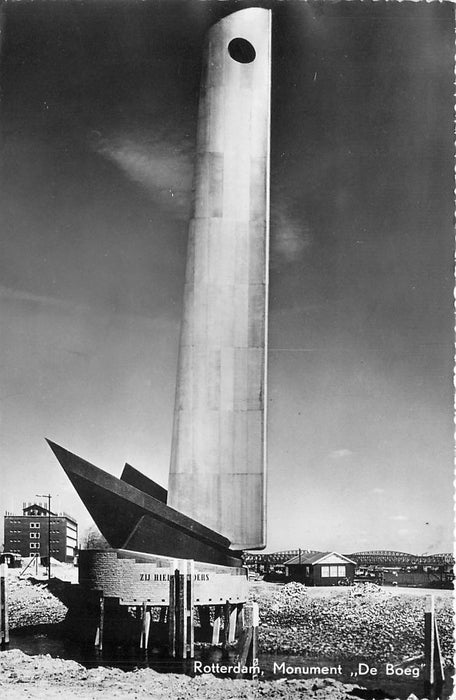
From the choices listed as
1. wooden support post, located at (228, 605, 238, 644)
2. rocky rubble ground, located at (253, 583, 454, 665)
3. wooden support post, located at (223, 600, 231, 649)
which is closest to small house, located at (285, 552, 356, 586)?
rocky rubble ground, located at (253, 583, 454, 665)

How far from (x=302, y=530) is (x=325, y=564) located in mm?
3406

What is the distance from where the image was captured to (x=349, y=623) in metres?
14.8

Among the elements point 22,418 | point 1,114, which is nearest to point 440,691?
point 22,418

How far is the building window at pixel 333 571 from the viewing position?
14167mm

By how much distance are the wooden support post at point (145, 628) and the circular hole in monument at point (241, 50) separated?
663cm

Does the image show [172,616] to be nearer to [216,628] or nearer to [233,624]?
[233,624]

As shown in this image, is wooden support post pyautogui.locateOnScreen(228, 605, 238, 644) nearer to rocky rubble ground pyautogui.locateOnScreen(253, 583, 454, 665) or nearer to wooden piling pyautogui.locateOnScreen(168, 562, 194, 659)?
wooden piling pyautogui.locateOnScreen(168, 562, 194, 659)

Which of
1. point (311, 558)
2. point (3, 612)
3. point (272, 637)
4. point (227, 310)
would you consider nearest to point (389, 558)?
point (311, 558)

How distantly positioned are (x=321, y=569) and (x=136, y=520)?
645 cm

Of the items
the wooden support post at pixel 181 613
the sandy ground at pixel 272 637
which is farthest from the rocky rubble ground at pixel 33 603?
the wooden support post at pixel 181 613

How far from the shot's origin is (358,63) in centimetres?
925

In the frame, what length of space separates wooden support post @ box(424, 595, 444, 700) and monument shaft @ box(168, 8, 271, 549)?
2075 mm

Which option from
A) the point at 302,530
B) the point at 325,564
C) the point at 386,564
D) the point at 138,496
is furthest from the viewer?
the point at 325,564

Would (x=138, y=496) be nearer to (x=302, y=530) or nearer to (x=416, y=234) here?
(x=302, y=530)
